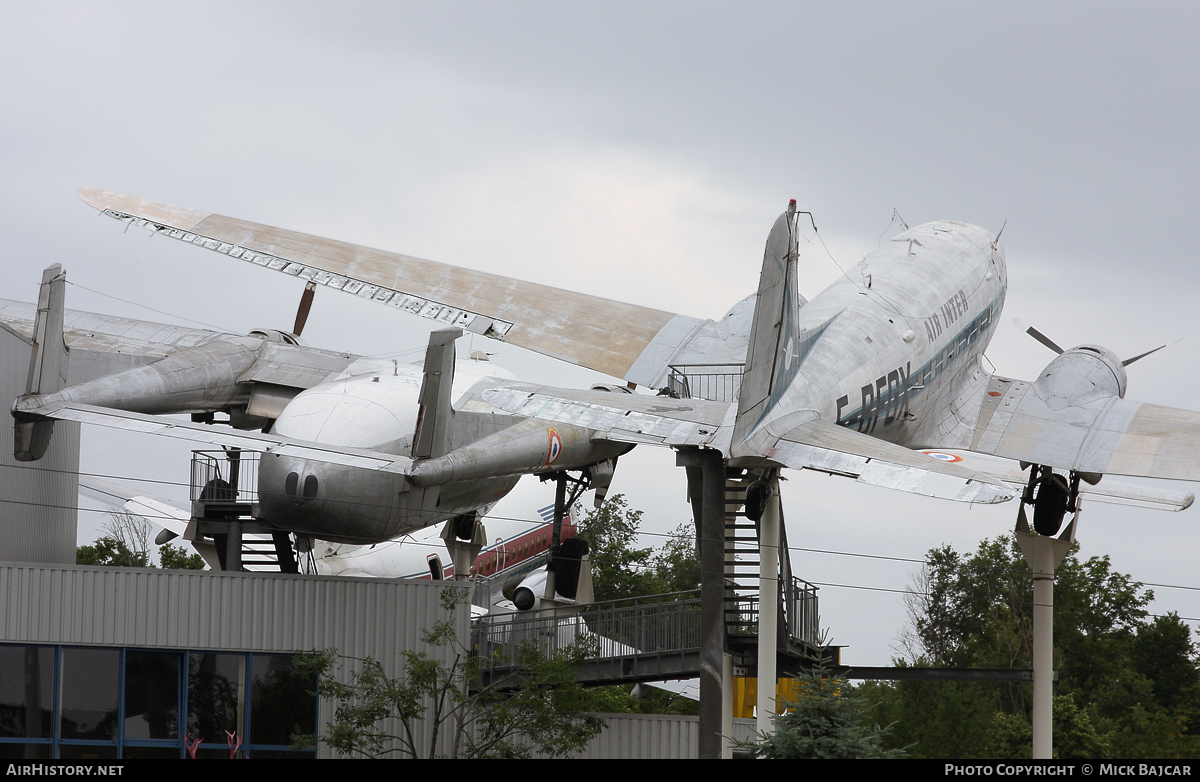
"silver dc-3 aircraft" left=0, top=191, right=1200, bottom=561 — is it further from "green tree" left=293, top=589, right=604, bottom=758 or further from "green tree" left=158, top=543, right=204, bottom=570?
"green tree" left=158, top=543, right=204, bottom=570

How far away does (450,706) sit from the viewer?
24578 millimetres

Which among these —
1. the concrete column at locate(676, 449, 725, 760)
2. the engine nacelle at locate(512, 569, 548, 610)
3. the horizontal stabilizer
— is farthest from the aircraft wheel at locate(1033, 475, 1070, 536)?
the engine nacelle at locate(512, 569, 548, 610)

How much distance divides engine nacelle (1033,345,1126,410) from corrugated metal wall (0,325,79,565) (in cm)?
2129

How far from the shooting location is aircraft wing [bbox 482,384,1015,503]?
20109 mm

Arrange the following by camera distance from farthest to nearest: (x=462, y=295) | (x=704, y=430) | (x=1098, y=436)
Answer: (x=462, y=295), (x=1098, y=436), (x=704, y=430)

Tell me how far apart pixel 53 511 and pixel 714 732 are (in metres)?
16.4

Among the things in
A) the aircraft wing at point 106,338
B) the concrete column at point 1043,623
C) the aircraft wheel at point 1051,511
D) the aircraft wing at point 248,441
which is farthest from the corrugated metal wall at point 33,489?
the aircraft wheel at point 1051,511

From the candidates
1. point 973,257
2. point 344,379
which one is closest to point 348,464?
point 344,379

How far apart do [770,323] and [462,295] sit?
11.7m

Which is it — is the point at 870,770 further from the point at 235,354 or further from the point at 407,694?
Answer: the point at 235,354

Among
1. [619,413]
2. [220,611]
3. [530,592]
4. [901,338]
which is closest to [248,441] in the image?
[220,611]

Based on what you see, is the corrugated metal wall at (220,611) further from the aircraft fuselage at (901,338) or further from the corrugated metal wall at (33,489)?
the aircraft fuselage at (901,338)

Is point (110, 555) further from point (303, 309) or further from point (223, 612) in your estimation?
point (223, 612)

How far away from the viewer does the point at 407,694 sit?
875 inches
